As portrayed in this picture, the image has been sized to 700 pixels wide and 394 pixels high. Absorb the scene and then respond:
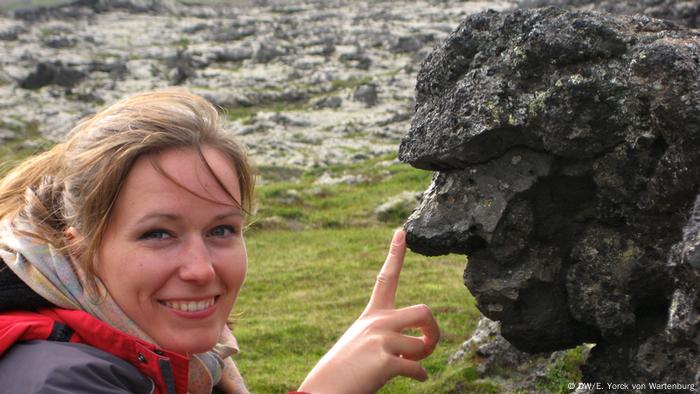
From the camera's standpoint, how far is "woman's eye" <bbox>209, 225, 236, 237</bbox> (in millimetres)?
5777

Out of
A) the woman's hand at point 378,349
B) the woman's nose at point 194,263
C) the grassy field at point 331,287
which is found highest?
the woman's nose at point 194,263

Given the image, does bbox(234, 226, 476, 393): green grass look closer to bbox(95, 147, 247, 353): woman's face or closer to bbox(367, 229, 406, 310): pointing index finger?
bbox(367, 229, 406, 310): pointing index finger

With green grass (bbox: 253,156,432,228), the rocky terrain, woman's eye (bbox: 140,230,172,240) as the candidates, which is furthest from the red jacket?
the rocky terrain

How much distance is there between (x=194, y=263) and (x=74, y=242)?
0.96 metres

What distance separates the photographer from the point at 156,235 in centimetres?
543

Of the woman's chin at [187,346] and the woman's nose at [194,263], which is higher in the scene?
the woman's nose at [194,263]

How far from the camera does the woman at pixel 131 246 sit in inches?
202

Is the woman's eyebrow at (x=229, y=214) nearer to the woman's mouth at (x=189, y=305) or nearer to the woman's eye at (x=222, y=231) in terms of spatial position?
the woman's eye at (x=222, y=231)

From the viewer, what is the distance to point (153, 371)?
5.17 metres

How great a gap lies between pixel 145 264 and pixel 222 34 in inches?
4665

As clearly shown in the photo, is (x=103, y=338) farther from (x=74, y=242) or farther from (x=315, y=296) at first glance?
(x=315, y=296)

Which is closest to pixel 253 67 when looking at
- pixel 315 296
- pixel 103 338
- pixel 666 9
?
pixel 666 9

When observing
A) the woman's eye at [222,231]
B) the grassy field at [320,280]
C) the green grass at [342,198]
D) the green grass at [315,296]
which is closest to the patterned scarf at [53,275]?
the woman's eye at [222,231]

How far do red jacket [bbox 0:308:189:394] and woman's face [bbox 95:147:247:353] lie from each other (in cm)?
40
